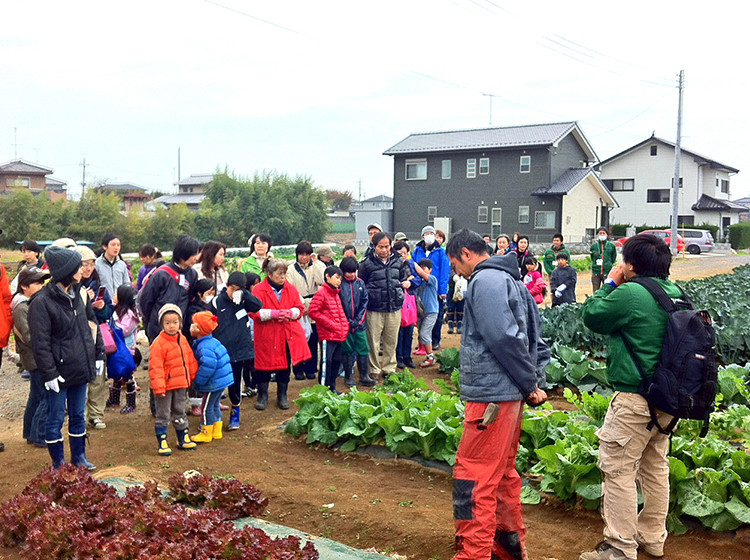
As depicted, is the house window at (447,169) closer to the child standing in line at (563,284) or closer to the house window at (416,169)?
the house window at (416,169)

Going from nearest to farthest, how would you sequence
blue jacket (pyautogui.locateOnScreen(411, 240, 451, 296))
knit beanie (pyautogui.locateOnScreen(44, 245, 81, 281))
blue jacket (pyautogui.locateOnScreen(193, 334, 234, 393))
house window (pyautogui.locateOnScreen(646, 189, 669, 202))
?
1. knit beanie (pyautogui.locateOnScreen(44, 245, 81, 281))
2. blue jacket (pyautogui.locateOnScreen(193, 334, 234, 393))
3. blue jacket (pyautogui.locateOnScreen(411, 240, 451, 296))
4. house window (pyautogui.locateOnScreen(646, 189, 669, 202))

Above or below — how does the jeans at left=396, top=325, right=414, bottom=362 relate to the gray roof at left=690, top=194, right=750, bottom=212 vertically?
below

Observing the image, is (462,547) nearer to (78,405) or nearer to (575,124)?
(78,405)

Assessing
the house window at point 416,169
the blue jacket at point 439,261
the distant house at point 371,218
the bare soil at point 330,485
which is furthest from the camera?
the distant house at point 371,218

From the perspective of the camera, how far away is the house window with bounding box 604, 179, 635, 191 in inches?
2090

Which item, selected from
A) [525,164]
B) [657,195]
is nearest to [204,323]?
[525,164]

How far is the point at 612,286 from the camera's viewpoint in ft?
14.8

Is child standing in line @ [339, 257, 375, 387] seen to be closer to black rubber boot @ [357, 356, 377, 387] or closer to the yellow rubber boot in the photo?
black rubber boot @ [357, 356, 377, 387]

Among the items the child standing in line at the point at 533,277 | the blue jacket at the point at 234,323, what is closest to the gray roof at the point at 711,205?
the child standing in line at the point at 533,277

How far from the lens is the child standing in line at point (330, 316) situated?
28.6ft

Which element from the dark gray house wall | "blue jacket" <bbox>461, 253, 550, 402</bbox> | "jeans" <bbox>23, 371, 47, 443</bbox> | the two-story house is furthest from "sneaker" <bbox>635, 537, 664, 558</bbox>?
the dark gray house wall

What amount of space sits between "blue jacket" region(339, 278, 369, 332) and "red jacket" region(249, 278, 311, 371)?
684mm

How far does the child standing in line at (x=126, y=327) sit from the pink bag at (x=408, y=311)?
388 centimetres

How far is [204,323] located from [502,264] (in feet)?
12.9
